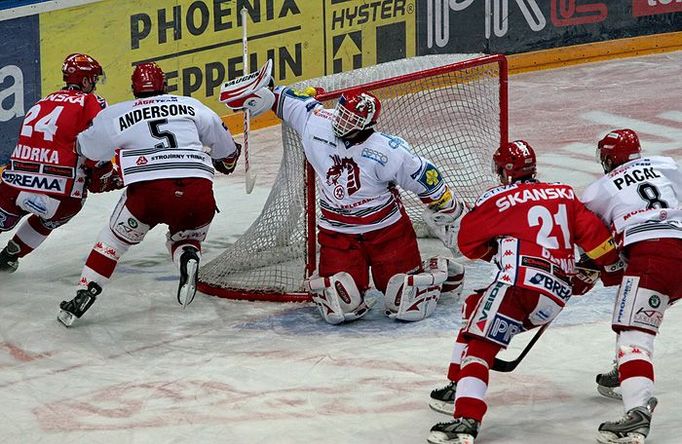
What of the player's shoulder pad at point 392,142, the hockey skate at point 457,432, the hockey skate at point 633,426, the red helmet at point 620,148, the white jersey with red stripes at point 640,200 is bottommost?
the hockey skate at point 457,432

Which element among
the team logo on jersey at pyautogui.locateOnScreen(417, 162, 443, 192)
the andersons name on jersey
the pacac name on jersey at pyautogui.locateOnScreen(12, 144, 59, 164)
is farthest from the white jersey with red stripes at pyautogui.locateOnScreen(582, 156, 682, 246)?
the pacac name on jersey at pyautogui.locateOnScreen(12, 144, 59, 164)

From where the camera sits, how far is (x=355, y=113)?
6273mm

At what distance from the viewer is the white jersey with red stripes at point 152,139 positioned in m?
6.42

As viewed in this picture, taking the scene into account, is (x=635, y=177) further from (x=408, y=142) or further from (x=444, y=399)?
(x=408, y=142)

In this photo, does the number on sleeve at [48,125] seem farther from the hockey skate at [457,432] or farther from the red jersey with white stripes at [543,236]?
the hockey skate at [457,432]

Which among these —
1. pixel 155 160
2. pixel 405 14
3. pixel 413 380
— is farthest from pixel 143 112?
pixel 405 14

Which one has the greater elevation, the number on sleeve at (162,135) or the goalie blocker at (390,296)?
the number on sleeve at (162,135)

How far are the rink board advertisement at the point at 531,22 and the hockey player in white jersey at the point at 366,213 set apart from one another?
15.5ft

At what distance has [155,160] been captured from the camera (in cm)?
641

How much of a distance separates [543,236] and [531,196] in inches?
5.7

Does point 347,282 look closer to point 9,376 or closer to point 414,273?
point 414,273

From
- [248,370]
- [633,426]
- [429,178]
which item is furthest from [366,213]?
[633,426]

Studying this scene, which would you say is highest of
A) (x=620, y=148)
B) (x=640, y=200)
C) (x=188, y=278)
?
(x=620, y=148)

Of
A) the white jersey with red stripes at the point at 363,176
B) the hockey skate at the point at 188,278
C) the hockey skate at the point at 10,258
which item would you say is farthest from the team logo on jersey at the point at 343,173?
the hockey skate at the point at 10,258
